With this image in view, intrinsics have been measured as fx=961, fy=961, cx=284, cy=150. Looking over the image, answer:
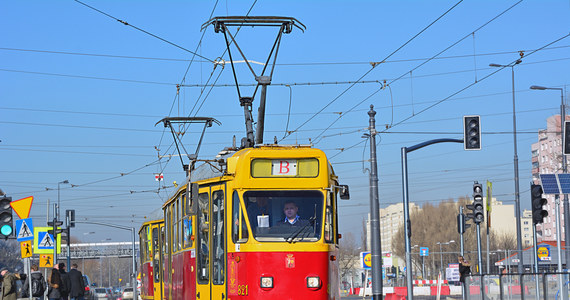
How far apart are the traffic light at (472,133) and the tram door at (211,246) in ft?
39.2

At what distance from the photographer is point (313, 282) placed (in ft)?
48.9

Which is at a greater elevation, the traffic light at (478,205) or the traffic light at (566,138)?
the traffic light at (566,138)

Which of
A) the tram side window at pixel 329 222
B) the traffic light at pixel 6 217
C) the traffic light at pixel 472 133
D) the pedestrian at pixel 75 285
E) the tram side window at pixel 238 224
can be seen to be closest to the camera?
the tram side window at pixel 238 224

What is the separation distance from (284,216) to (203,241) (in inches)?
67.6

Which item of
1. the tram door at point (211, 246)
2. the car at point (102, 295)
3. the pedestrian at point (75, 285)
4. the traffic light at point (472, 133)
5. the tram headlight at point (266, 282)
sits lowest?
the car at point (102, 295)

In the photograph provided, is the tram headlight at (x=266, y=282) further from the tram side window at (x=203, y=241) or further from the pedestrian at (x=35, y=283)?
the pedestrian at (x=35, y=283)

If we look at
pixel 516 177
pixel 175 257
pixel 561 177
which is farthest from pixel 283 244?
pixel 516 177

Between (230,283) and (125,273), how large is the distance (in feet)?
614

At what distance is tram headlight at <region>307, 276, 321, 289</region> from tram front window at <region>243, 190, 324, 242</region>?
23.1 inches

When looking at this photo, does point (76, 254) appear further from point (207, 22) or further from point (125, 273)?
point (207, 22)

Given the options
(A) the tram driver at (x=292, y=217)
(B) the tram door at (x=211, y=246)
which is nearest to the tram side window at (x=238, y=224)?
(B) the tram door at (x=211, y=246)

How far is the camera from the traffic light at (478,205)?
30.2 meters

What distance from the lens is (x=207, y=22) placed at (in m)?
21.3

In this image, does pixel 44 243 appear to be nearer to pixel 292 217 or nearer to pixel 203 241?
pixel 203 241
